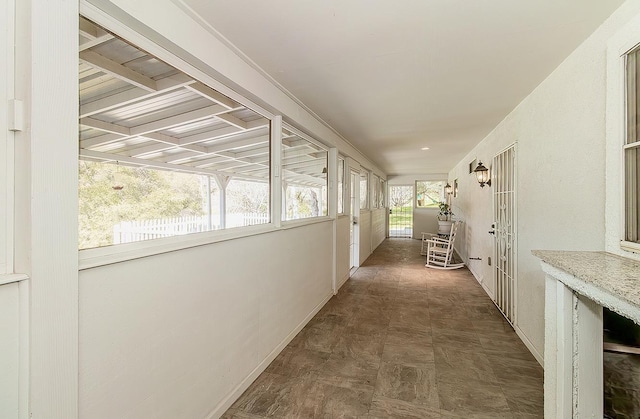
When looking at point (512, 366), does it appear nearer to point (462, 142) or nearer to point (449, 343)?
point (449, 343)

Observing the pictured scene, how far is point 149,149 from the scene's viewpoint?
150 cm

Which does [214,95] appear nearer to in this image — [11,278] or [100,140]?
[100,140]

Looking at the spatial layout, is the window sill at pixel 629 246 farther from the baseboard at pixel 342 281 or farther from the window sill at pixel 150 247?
the baseboard at pixel 342 281

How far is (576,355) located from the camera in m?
1.29

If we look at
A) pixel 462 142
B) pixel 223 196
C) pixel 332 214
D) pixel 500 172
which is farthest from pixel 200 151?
pixel 462 142

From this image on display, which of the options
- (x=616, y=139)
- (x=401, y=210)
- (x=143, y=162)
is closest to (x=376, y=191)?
(x=401, y=210)

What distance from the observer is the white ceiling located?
151cm

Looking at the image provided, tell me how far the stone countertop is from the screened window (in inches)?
6.7

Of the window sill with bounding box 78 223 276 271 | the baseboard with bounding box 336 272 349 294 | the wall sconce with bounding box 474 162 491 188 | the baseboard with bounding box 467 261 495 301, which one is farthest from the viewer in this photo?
the baseboard with bounding box 336 272 349 294

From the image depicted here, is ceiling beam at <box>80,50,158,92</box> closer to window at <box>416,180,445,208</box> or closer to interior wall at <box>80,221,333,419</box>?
interior wall at <box>80,221,333,419</box>

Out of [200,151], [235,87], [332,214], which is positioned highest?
[235,87]

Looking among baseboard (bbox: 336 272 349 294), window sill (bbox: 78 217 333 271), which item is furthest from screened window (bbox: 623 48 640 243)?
baseboard (bbox: 336 272 349 294)

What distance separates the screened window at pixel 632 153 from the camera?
1.39 meters

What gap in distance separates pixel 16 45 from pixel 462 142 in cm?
523
